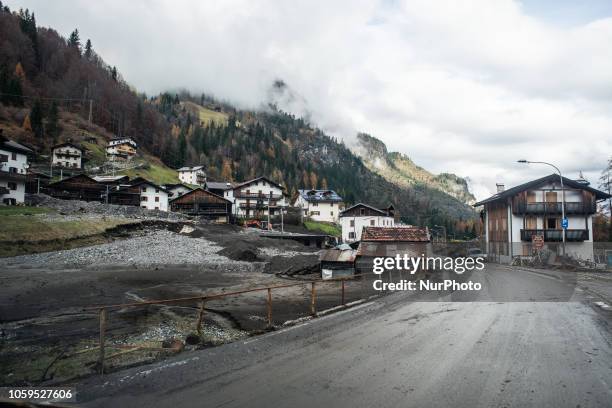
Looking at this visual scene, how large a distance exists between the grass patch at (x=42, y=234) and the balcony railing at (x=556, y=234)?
2040 inches

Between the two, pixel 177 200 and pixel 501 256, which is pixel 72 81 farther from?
pixel 501 256

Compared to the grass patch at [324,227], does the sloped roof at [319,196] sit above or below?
above

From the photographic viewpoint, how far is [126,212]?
6109 cm

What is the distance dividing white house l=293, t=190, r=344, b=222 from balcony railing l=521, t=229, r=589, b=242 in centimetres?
5813

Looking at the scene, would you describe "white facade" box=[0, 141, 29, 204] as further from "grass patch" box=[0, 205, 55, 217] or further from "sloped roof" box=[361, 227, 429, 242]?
"sloped roof" box=[361, 227, 429, 242]

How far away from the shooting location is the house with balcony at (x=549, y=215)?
157ft

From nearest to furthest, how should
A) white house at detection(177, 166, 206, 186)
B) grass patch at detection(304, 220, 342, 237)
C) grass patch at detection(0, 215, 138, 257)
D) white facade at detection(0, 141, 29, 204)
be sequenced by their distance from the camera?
grass patch at detection(0, 215, 138, 257)
white facade at detection(0, 141, 29, 204)
grass patch at detection(304, 220, 342, 237)
white house at detection(177, 166, 206, 186)

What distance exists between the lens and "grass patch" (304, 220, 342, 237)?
9006 cm

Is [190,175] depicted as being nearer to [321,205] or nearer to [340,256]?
[321,205]

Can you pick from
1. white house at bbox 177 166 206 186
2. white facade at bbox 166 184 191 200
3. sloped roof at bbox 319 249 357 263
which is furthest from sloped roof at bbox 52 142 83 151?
sloped roof at bbox 319 249 357 263

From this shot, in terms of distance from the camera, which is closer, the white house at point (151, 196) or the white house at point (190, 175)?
the white house at point (151, 196)

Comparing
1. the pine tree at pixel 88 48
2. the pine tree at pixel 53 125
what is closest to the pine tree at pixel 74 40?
the pine tree at pixel 88 48

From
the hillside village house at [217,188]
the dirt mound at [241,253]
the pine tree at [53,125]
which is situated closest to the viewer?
the dirt mound at [241,253]

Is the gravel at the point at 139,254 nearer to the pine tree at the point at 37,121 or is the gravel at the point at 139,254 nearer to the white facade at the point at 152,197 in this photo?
the white facade at the point at 152,197
